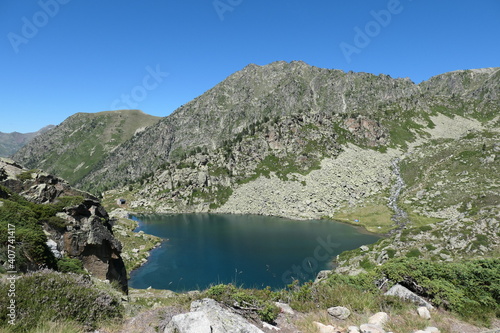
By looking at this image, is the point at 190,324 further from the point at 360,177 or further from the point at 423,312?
the point at 360,177

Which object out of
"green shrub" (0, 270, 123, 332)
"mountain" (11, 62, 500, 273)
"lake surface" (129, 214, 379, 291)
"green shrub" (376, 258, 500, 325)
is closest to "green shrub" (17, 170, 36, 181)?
"lake surface" (129, 214, 379, 291)

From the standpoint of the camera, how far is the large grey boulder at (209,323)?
704 cm

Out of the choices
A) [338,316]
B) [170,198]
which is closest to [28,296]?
[338,316]

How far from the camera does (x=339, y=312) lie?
9820 mm

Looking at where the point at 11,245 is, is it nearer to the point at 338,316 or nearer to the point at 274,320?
the point at 274,320

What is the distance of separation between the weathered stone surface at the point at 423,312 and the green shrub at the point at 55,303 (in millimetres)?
11014

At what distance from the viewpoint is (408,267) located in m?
12.8

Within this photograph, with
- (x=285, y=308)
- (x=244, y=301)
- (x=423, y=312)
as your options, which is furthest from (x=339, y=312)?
(x=244, y=301)

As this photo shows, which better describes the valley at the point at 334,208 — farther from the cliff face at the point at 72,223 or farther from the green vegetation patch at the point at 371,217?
the green vegetation patch at the point at 371,217

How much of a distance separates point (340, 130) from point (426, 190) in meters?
74.2

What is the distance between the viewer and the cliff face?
2100 cm

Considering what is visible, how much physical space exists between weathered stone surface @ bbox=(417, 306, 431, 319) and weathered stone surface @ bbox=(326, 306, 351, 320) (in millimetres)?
2751

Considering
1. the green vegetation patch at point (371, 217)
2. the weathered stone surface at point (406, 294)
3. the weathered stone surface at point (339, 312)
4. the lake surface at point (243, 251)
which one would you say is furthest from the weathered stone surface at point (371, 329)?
the green vegetation patch at point (371, 217)

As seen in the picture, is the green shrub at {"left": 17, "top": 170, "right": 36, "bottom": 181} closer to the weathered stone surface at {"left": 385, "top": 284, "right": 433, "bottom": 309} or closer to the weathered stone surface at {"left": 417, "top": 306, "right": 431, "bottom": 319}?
the weathered stone surface at {"left": 385, "top": 284, "right": 433, "bottom": 309}
